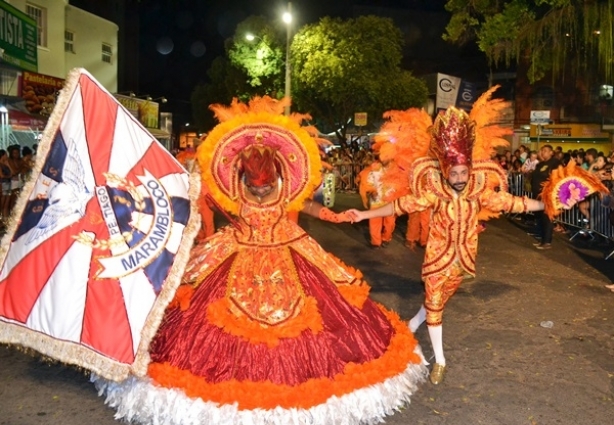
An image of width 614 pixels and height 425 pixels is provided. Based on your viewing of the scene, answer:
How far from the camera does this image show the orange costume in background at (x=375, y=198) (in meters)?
10.3

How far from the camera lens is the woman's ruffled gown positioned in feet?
11.8

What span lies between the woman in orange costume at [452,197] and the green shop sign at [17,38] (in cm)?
1201

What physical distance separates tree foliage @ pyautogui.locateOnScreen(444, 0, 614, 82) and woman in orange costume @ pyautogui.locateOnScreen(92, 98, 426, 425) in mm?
9787

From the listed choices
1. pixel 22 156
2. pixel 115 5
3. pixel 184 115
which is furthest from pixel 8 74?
pixel 184 115

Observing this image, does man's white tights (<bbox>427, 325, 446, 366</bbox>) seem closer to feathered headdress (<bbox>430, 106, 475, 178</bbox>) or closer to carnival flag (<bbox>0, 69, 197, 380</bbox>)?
feathered headdress (<bbox>430, 106, 475, 178</bbox>)

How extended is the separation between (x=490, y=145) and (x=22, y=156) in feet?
35.5

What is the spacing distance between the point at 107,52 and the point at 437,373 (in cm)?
2568

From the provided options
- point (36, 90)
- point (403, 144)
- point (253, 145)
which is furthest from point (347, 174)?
point (253, 145)

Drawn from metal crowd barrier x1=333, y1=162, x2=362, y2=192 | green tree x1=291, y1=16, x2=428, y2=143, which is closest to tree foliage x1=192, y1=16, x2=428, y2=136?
green tree x1=291, y1=16, x2=428, y2=143

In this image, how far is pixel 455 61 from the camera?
139ft

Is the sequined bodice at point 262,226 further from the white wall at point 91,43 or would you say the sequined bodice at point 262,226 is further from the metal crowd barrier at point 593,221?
the white wall at point 91,43

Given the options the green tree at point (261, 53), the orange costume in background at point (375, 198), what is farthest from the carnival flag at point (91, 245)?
the green tree at point (261, 53)

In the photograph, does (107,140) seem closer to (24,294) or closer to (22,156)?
(24,294)


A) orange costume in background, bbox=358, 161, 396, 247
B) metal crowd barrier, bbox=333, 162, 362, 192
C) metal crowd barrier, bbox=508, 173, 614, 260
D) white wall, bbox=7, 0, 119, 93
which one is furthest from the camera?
metal crowd barrier, bbox=333, 162, 362, 192
